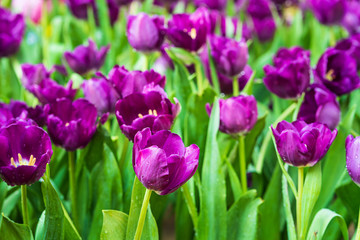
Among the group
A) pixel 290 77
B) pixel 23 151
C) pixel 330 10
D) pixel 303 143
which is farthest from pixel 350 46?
pixel 23 151

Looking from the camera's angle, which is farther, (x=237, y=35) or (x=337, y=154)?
(x=237, y=35)

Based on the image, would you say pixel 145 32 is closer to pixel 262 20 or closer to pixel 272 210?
pixel 272 210

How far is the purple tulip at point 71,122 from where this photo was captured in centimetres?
77

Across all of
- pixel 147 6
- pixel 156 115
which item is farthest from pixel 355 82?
pixel 147 6

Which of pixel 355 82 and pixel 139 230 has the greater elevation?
pixel 355 82

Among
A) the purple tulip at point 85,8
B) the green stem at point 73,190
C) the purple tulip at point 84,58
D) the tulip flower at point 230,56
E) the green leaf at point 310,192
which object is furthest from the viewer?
the purple tulip at point 85,8

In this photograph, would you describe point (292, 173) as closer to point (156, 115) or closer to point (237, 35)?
point (156, 115)

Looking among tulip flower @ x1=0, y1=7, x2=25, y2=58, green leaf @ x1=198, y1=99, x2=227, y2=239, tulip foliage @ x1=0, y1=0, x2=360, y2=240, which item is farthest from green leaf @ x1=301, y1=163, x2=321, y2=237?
tulip flower @ x1=0, y1=7, x2=25, y2=58

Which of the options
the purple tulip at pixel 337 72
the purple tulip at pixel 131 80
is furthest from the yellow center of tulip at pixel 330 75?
the purple tulip at pixel 131 80

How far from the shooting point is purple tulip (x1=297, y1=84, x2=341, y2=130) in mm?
859

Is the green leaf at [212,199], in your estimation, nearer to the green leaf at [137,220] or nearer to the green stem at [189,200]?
the green stem at [189,200]

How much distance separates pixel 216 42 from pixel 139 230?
46 cm

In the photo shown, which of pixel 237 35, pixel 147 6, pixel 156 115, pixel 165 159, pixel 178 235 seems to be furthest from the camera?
pixel 147 6

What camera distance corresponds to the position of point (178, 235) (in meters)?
0.96
